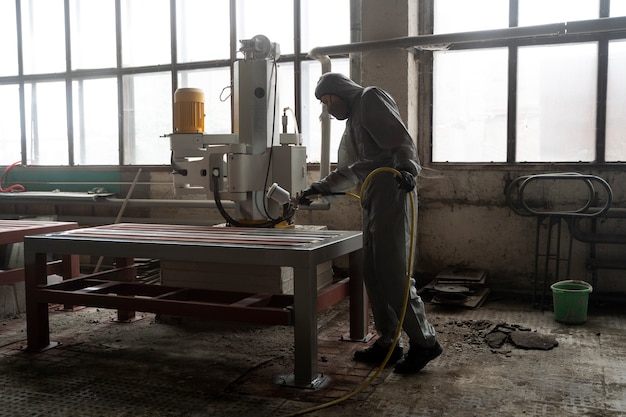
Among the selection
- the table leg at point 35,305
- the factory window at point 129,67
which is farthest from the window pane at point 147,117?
the table leg at point 35,305

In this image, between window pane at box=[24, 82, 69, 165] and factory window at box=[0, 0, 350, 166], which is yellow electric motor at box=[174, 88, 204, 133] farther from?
window pane at box=[24, 82, 69, 165]

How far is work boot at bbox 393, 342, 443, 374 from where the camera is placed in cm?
276

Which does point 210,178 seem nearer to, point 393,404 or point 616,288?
point 393,404

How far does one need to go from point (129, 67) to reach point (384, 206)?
3.92 metres

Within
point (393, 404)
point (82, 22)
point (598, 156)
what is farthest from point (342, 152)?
→ point (82, 22)

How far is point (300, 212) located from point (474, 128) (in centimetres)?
155

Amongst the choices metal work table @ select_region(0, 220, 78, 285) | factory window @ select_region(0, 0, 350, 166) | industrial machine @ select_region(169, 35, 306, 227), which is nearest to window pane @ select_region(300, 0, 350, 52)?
factory window @ select_region(0, 0, 350, 166)

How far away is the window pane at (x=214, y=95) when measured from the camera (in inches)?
215

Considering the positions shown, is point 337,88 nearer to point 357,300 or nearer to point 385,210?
point 385,210

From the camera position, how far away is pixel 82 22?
19.6 ft

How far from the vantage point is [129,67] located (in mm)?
5781

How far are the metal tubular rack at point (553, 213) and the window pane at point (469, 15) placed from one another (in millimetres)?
1221

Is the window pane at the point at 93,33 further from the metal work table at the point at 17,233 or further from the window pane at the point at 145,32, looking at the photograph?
the metal work table at the point at 17,233

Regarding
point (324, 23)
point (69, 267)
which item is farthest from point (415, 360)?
point (324, 23)
